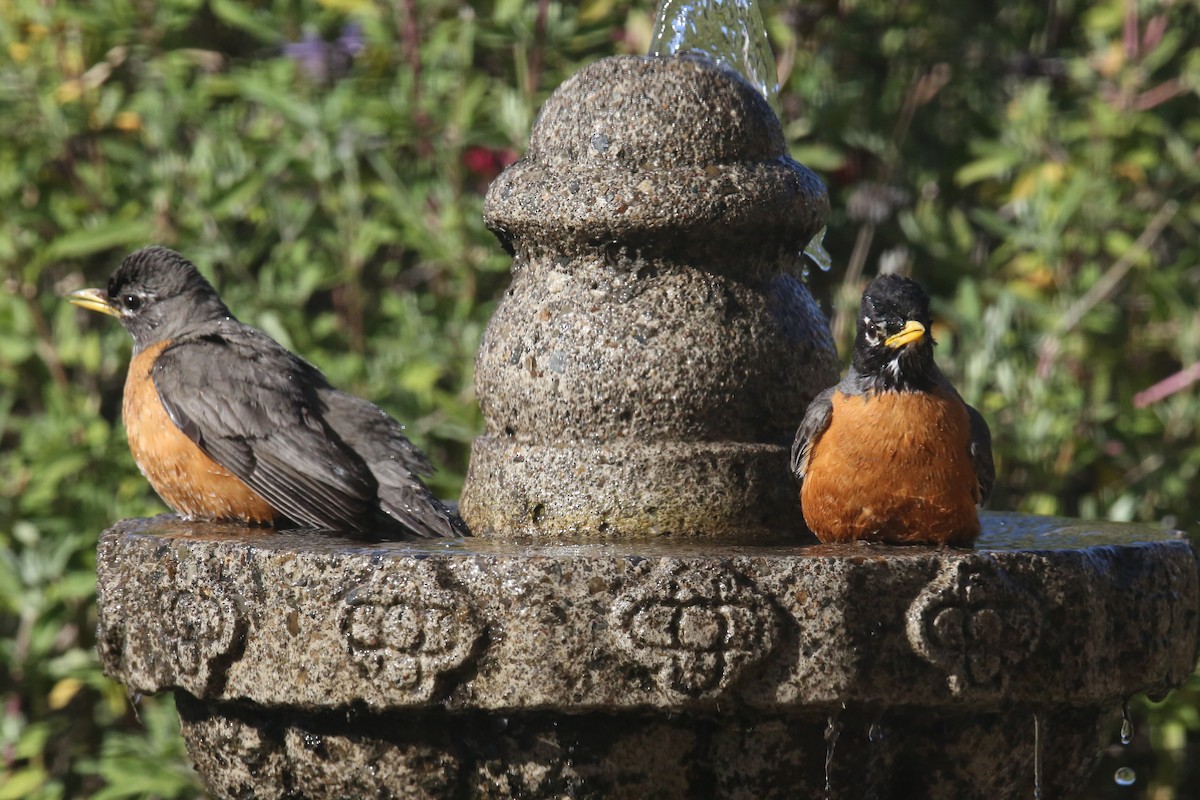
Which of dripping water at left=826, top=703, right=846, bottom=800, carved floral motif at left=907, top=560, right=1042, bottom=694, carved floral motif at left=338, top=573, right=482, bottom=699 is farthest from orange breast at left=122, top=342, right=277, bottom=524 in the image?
carved floral motif at left=907, top=560, right=1042, bottom=694

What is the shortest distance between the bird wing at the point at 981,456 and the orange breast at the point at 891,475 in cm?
11

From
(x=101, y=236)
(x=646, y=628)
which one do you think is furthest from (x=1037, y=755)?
(x=101, y=236)

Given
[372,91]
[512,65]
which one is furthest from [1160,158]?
[372,91]

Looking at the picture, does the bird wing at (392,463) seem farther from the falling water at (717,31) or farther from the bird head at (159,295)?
the falling water at (717,31)

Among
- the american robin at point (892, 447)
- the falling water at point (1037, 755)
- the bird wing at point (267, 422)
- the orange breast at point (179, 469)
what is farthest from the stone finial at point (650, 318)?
the orange breast at point (179, 469)

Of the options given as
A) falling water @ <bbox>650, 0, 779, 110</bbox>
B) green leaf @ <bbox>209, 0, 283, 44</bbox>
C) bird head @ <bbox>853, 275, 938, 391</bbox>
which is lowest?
bird head @ <bbox>853, 275, 938, 391</bbox>

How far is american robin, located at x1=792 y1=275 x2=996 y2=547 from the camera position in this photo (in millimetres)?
3779

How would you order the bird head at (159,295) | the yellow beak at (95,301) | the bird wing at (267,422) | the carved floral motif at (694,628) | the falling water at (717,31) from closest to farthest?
the carved floral motif at (694,628)
the bird wing at (267,422)
the falling water at (717,31)
the bird head at (159,295)
the yellow beak at (95,301)

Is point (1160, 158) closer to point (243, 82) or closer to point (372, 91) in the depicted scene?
point (372, 91)

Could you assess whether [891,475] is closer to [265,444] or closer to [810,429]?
[810,429]

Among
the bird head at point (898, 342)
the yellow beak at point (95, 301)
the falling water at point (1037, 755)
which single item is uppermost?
the bird head at point (898, 342)

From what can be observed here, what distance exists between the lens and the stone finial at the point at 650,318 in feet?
12.8

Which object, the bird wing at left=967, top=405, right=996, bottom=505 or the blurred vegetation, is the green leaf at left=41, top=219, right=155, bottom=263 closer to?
the blurred vegetation

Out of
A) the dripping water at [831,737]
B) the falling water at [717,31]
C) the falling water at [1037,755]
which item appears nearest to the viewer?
the dripping water at [831,737]
